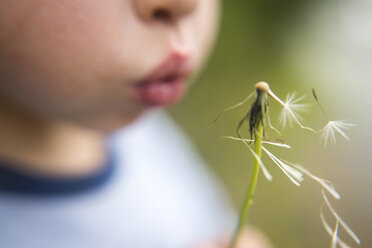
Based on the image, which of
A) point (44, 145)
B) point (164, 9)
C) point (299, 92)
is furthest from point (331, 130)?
point (299, 92)

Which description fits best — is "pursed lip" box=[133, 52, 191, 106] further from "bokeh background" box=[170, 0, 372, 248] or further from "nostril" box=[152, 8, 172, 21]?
"bokeh background" box=[170, 0, 372, 248]

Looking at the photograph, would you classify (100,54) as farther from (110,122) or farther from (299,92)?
(299,92)

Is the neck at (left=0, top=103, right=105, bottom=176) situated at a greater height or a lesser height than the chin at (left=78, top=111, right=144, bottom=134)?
lesser

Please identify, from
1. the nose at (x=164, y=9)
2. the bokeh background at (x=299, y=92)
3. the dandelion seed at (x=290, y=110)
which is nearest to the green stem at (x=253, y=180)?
the dandelion seed at (x=290, y=110)

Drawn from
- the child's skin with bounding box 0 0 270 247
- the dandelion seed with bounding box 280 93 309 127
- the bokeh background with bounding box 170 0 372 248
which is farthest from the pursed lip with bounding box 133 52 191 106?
the bokeh background with bounding box 170 0 372 248

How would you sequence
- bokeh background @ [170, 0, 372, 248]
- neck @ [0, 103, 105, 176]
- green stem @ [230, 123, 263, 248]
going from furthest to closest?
bokeh background @ [170, 0, 372, 248], neck @ [0, 103, 105, 176], green stem @ [230, 123, 263, 248]

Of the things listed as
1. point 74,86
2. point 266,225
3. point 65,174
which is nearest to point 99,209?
point 65,174

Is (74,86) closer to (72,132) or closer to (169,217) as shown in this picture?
(72,132)
